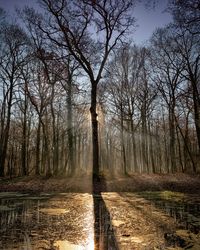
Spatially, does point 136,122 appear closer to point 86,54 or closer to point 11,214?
point 86,54

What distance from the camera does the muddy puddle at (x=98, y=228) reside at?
2666mm

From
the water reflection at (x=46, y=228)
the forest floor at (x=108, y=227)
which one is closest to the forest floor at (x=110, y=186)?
the forest floor at (x=108, y=227)

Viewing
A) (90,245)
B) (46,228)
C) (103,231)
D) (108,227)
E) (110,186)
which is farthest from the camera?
(110,186)

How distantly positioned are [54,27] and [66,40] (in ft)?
3.63

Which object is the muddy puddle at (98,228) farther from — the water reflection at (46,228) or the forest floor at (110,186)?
the forest floor at (110,186)

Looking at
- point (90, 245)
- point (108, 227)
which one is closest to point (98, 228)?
point (108, 227)

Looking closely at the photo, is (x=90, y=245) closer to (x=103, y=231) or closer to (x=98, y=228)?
(x=103, y=231)

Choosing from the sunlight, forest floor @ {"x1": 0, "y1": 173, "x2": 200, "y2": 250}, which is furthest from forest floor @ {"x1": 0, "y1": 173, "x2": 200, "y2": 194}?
the sunlight

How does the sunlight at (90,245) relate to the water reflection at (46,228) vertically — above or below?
below

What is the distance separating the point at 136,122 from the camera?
88.8 ft

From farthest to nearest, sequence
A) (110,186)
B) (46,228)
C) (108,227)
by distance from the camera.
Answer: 1. (110,186)
2. (108,227)
3. (46,228)

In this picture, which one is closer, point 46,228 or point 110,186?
point 46,228

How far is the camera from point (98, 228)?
3.37 metres

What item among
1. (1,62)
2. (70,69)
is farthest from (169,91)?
A: (1,62)
